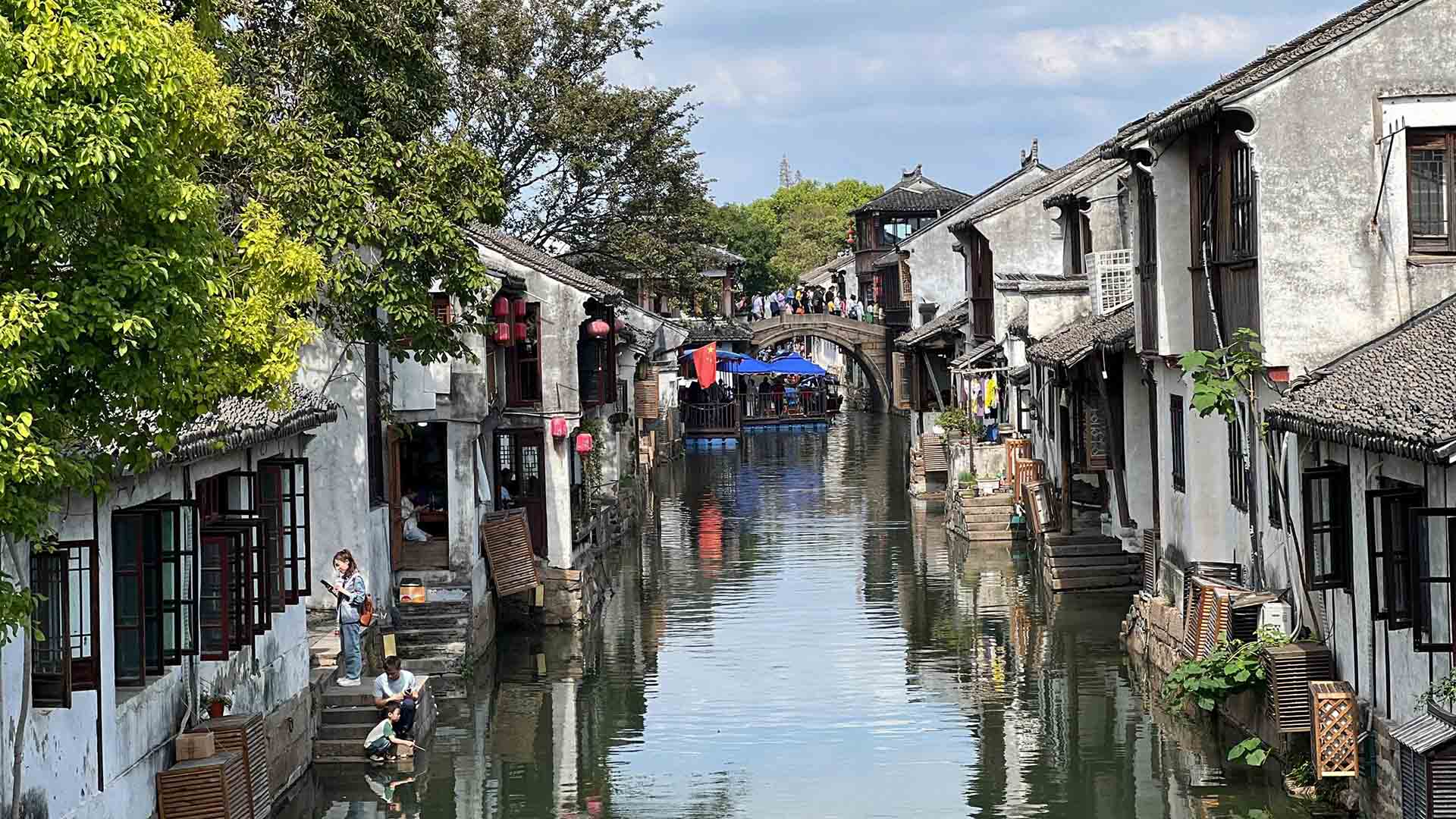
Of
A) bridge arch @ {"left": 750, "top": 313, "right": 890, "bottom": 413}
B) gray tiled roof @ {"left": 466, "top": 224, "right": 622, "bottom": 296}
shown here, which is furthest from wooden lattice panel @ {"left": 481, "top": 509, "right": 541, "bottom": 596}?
bridge arch @ {"left": 750, "top": 313, "right": 890, "bottom": 413}

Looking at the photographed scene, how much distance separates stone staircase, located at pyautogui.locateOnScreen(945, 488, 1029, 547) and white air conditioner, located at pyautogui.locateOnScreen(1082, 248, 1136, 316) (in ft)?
31.9

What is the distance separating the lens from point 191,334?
10.9 meters

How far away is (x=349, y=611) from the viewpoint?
21688 mm

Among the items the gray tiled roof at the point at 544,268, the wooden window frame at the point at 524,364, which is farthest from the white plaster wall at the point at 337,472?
the gray tiled roof at the point at 544,268

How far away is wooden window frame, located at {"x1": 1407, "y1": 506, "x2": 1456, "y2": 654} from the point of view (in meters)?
14.2

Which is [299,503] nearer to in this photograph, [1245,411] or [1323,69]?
[1245,411]

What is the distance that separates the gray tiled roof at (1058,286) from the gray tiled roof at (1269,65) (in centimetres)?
1279

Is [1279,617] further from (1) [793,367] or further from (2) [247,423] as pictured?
(1) [793,367]

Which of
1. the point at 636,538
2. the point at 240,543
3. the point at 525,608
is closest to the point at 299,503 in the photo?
the point at 240,543

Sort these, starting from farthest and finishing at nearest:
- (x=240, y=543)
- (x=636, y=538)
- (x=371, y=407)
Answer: (x=636, y=538) → (x=371, y=407) → (x=240, y=543)

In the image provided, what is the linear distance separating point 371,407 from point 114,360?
588 inches

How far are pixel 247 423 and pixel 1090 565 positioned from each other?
18606 millimetres

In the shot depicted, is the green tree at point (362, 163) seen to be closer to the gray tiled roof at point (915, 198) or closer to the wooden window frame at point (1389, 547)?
the wooden window frame at point (1389, 547)

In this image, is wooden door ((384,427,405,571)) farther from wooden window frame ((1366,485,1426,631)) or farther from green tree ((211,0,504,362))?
wooden window frame ((1366,485,1426,631))
